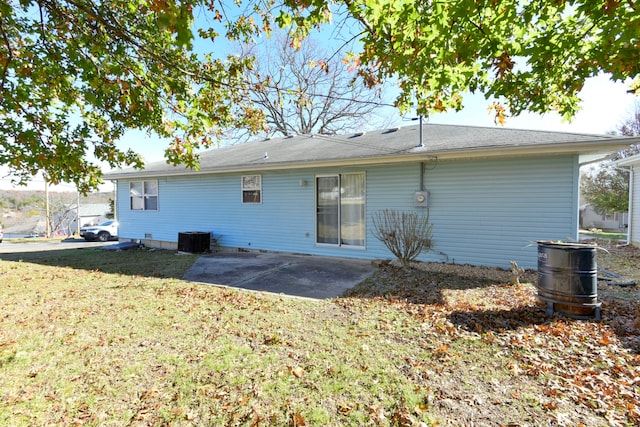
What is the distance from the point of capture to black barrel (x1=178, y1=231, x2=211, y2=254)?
10.2 metres

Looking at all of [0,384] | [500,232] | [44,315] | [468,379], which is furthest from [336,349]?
[500,232]

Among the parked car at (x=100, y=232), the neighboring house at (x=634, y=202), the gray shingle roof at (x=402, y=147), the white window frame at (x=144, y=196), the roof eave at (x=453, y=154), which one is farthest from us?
the parked car at (x=100, y=232)

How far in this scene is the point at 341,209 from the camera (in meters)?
8.68

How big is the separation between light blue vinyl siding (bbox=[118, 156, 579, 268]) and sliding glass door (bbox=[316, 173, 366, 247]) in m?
0.18

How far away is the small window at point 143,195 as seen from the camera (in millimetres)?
12312

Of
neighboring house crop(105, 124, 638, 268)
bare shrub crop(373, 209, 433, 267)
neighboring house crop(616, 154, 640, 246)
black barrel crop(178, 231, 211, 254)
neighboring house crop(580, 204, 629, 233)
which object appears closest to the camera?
neighboring house crop(105, 124, 638, 268)

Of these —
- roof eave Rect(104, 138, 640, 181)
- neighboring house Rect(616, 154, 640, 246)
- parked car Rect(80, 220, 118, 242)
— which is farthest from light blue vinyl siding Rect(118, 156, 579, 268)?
parked car Rect(80, 220, 118, 242)

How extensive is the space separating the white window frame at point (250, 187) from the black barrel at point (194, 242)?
174 centimetres

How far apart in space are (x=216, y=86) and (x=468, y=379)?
5.19 metres

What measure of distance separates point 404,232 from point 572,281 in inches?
127

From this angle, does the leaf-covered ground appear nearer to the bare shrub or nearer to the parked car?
the bare shrub

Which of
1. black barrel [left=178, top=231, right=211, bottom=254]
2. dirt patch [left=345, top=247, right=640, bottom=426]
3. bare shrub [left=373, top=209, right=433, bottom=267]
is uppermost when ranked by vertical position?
bare shrub [left=373, top=209, right=433, bottom=267]

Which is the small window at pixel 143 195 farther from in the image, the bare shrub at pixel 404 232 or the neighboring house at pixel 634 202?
the neighboring house at pixel 634 202

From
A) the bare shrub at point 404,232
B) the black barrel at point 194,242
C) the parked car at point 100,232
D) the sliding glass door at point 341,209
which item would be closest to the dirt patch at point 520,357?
the bare shrub at point 404,232
